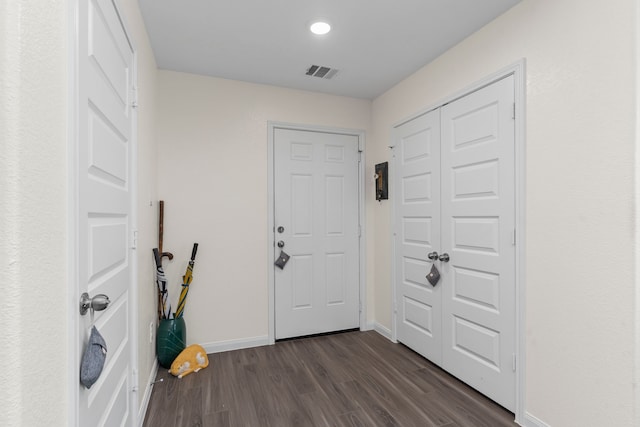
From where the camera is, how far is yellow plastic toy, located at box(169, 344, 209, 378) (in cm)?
249

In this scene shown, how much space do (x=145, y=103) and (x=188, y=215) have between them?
Answer: 1046 millimetres

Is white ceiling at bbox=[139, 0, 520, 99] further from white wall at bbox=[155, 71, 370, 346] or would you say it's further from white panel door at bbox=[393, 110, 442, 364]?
white panel door at bbox=[393, 110, 442, 364]

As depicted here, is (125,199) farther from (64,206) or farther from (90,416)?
(90,416)

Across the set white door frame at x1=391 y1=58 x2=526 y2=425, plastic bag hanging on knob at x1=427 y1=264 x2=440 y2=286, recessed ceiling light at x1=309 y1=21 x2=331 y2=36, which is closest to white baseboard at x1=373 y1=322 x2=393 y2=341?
plastic bag hanging on knob at x1=427 y1=264 x2=440 y2=286

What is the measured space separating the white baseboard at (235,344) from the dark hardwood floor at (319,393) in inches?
2.7

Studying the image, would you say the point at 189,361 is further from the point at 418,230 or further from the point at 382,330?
the point at 418,230

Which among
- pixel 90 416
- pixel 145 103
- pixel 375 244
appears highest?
pixel 145 103

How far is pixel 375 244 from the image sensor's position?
3572 millimetres

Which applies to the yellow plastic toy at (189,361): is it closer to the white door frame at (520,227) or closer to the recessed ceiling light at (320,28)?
the white door frame at (520,227)

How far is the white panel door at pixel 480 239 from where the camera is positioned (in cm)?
204

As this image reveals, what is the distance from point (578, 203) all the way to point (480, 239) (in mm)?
668

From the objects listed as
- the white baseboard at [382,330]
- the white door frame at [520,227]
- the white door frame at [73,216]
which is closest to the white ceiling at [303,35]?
the white door frame at [520,227]

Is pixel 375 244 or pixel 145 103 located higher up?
pixel 145 103

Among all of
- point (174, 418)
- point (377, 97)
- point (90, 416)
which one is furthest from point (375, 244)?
point (90, 416)
